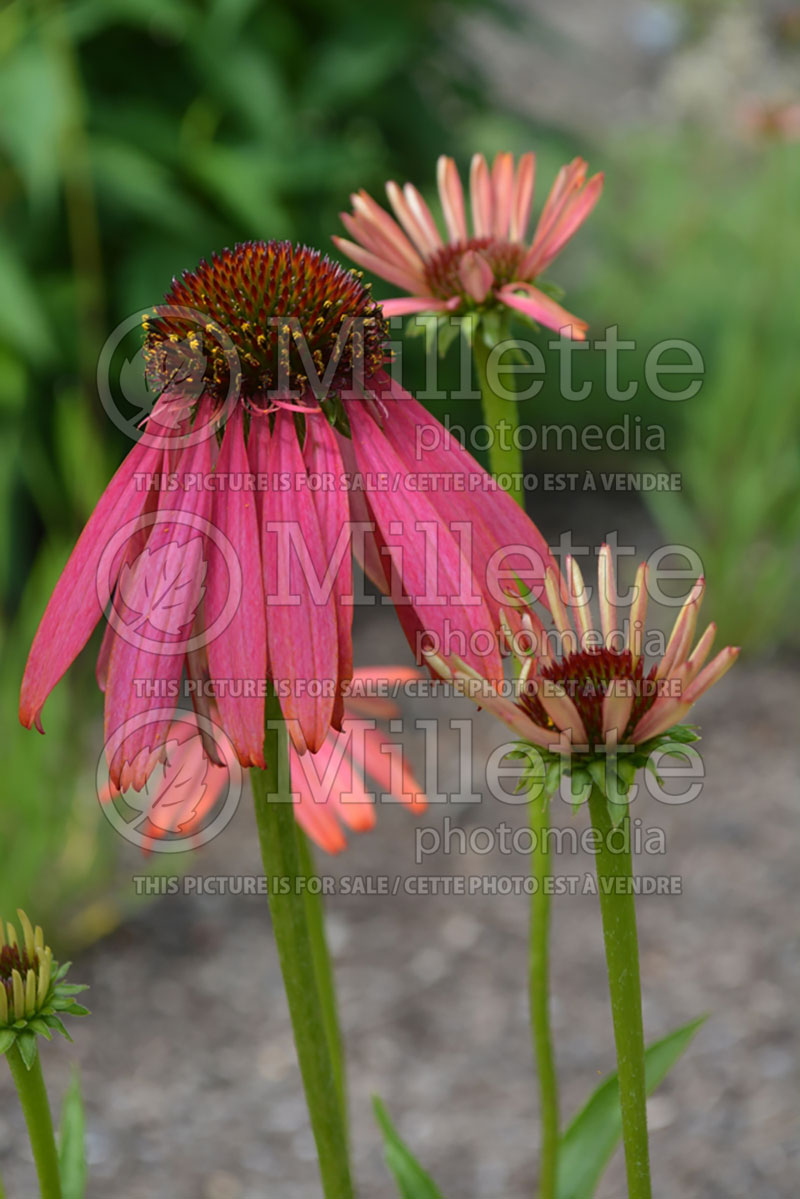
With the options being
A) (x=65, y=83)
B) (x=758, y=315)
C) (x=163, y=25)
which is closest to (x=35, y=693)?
(x=65, y=83)

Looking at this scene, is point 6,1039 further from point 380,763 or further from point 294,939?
point 380,763

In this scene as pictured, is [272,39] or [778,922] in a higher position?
[272,39]

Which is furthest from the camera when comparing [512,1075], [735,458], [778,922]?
[735,458]

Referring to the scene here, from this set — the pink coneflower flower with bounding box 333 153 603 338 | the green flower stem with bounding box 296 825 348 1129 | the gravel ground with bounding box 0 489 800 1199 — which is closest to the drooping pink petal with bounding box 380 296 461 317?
the pink coneflower flower with bounding box 333 153 603 338

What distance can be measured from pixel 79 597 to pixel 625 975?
226 millimetres

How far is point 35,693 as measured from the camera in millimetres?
444

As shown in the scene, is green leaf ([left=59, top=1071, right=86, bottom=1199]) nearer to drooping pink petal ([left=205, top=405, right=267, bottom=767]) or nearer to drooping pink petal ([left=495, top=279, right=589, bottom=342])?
drooping pink petal ([left=205, top=405, right=267, bottom=767])

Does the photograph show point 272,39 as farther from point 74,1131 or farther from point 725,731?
point 74,1131

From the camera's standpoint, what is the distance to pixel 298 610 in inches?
17.0

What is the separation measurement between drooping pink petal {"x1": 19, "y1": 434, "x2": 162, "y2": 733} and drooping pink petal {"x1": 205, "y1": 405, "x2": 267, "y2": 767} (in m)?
0.03

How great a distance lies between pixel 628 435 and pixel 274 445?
2367mm

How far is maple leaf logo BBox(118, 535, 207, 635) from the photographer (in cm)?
43

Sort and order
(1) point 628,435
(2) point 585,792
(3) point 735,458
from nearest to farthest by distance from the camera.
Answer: (2) point 585,792 → (3) point 735,458 → (1) point 628,435

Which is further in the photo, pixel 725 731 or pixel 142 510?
pixel 725 731
